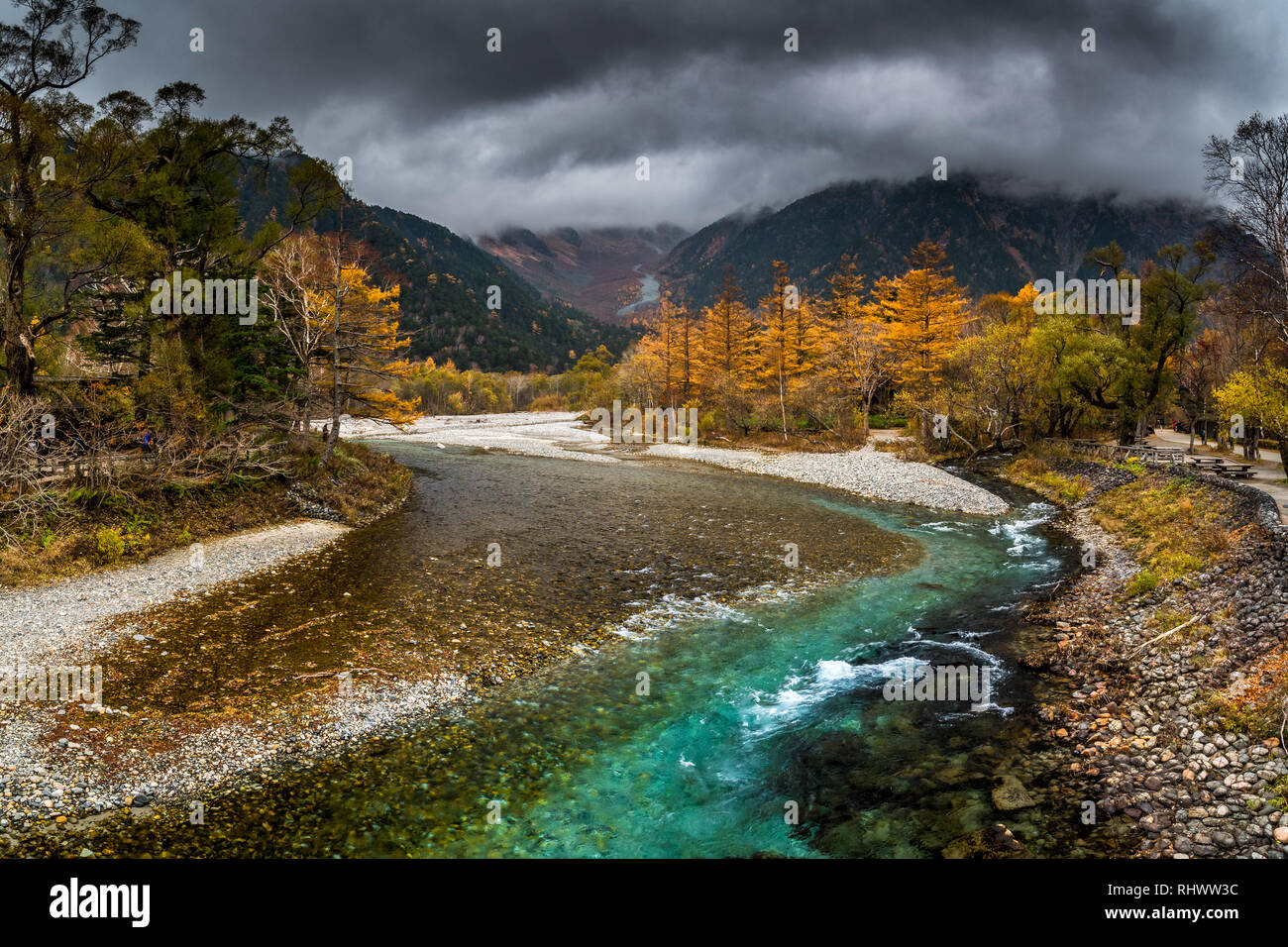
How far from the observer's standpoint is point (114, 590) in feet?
45.3

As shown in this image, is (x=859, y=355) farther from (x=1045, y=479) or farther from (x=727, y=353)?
(x=1045, y=479)

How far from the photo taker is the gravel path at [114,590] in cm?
1122

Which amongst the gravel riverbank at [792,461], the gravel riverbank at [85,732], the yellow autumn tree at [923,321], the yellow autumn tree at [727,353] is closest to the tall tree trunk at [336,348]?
the gravel riverbank at [85,732]

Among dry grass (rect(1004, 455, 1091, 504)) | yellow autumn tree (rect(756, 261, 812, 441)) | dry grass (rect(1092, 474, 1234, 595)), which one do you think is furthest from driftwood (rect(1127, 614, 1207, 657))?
yellow autumn tree (rect(756, 261, 812, 441))

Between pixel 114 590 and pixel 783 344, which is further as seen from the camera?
pixel 783 344

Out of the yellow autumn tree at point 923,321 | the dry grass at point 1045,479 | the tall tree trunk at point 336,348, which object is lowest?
the dry grass at point 1045,479

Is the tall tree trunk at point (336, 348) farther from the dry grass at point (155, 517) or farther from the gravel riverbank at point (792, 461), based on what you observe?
the gravel riverbank at point (792, 461)

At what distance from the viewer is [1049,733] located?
9.02 meters

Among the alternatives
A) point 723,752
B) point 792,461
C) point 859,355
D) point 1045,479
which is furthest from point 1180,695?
point 859,355

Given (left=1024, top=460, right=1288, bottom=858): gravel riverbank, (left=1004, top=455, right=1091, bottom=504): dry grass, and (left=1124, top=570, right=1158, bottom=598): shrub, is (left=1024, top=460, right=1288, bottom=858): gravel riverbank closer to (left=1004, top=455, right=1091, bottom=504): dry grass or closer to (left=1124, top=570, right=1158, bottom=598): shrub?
(left=1124, top=570, right=1158, bottom=598): shrub

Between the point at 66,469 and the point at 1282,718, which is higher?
the point at 66,469

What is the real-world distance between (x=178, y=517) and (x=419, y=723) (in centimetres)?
1396
